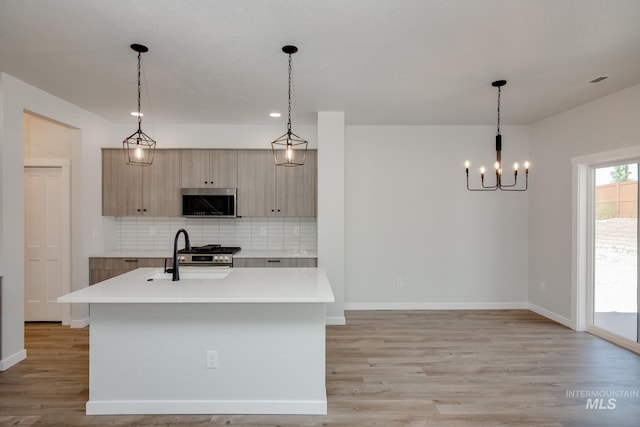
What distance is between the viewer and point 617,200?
13.1 ft

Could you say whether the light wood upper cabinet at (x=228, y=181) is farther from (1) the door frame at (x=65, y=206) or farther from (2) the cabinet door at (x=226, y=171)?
(1) the door frame at (x=65, y=206)

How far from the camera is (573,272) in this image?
4402mm

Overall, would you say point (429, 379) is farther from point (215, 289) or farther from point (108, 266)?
point (108, 266)

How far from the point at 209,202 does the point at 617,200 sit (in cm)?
485

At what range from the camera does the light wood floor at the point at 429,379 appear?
2.50 metres

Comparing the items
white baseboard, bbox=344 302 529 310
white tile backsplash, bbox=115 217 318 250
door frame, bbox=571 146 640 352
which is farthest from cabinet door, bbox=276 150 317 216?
door frame, bbox=571 146 640 352

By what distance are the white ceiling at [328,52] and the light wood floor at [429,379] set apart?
2.65m

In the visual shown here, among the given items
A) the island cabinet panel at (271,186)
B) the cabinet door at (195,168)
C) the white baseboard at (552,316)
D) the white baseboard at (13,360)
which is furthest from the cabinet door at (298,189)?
the white baseboard at (552,316)

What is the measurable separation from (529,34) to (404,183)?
9.19 feet

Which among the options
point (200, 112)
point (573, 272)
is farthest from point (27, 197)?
point (573, 272)

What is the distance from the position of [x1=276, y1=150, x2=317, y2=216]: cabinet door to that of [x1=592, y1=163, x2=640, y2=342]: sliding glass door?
11.2ft

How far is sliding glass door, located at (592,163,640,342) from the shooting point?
12.4ft

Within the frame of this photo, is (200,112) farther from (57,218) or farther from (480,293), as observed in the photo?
(480,293)

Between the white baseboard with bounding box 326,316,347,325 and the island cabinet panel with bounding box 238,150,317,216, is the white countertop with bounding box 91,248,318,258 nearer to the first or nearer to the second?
the island cabinet panel with bounding box 238,150,317,216
